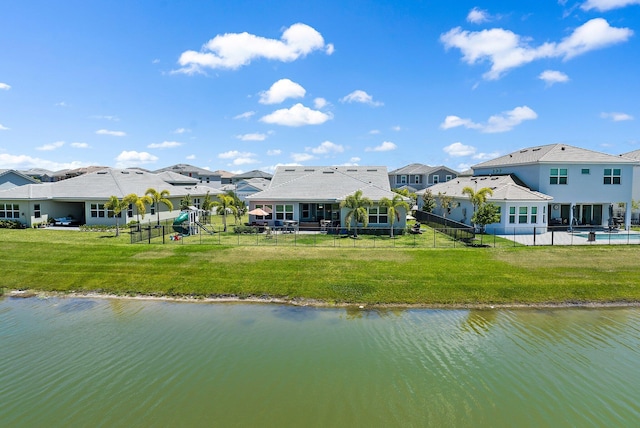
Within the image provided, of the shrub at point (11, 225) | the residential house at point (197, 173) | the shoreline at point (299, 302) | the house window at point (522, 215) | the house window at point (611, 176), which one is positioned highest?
the residential house at point (197, 173)

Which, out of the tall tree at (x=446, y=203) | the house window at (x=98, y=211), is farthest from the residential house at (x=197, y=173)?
the tall tree at (x=446, y=203)

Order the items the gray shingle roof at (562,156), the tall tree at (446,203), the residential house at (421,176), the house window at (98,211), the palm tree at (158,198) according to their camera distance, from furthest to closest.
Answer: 1. the residential house at (421,176)
2. the tall tree at (446,203)
3. the house window at (98,211)
4. the palm tree at (158,198)
5. the gray shingle roof at (562,156)

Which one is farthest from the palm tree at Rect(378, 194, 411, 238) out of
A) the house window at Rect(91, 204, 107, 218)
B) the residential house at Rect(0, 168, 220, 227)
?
the house window at Rect(91, 204, 107, 218)

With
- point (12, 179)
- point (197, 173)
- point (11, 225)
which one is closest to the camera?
point (11, 225)

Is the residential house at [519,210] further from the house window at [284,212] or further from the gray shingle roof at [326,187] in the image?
the house window at [284,212]

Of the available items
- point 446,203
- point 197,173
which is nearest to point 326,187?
point 446,203

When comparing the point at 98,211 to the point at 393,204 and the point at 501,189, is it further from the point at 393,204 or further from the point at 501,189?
the point at 501,189

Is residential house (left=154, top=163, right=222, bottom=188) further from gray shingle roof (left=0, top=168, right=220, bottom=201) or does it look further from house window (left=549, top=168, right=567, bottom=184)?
house window (left=549, top=168, right=567, bottom=184)
